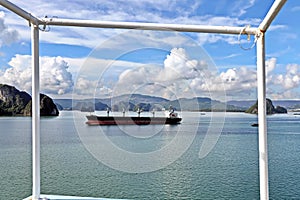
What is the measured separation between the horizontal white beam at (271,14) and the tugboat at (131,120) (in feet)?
5.09

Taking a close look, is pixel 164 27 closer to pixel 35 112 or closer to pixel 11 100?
pixel 35 112

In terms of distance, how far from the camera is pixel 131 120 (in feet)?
9.99

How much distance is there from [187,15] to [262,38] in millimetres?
4481

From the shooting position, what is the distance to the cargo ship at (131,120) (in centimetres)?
304

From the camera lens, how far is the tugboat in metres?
3.04

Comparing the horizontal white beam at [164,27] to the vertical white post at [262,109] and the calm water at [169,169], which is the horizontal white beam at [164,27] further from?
the calm water at [169,169]

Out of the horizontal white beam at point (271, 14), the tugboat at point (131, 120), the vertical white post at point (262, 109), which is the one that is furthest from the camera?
the tugboat at point (131, 120)

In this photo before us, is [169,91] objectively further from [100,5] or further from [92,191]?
[100,5]

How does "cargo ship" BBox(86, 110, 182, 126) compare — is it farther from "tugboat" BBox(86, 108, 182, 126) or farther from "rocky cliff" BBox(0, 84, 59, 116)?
"rocky cliff" BBox(0, 84, 59, 116)

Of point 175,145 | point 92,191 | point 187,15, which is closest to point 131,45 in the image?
point 175,145

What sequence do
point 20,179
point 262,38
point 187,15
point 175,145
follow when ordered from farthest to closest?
point 187,15 < point 20,179 < point 175,145 < point 262,38

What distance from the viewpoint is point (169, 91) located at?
118 inches

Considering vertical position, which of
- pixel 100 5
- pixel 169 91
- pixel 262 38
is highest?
pixel 100 5

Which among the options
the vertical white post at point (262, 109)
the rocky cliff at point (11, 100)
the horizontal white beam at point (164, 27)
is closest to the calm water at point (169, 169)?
the rocky cliff at point (11, 100)
